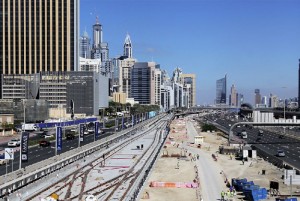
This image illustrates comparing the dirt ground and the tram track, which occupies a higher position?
the tram track

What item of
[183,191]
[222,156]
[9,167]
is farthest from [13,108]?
[183,191]

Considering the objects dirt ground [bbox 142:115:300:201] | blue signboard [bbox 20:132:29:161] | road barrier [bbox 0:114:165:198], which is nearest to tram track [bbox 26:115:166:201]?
road barrier [bbox 0:114:165:198]

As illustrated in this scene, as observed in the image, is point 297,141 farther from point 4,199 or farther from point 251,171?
point 4,199

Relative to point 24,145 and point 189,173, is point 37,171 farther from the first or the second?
point 189,173

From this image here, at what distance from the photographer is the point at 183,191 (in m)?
55.9

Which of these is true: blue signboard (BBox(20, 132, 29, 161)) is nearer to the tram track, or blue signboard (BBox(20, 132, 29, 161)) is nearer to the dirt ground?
the tram track

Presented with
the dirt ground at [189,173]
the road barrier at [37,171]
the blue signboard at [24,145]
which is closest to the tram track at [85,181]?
the road barrier at [37,171]

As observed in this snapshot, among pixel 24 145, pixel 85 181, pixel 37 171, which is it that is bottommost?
pixel 85 181

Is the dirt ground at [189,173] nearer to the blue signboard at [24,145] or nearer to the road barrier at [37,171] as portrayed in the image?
the road barrier at [37,171]

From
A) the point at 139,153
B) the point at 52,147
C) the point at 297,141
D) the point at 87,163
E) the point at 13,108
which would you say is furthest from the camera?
the point at 13,108

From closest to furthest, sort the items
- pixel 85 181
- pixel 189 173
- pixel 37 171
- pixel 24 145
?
1. pixel 24 145
2. pixel 37 171
3. pixel 85 181
4. pixel 189 173

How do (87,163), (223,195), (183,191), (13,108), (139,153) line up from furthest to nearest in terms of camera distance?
(13,108), (139,153), (87,163), (183,191), (223,195)

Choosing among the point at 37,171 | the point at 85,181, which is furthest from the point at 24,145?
the point at 85,181

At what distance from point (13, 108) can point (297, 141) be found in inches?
4034
